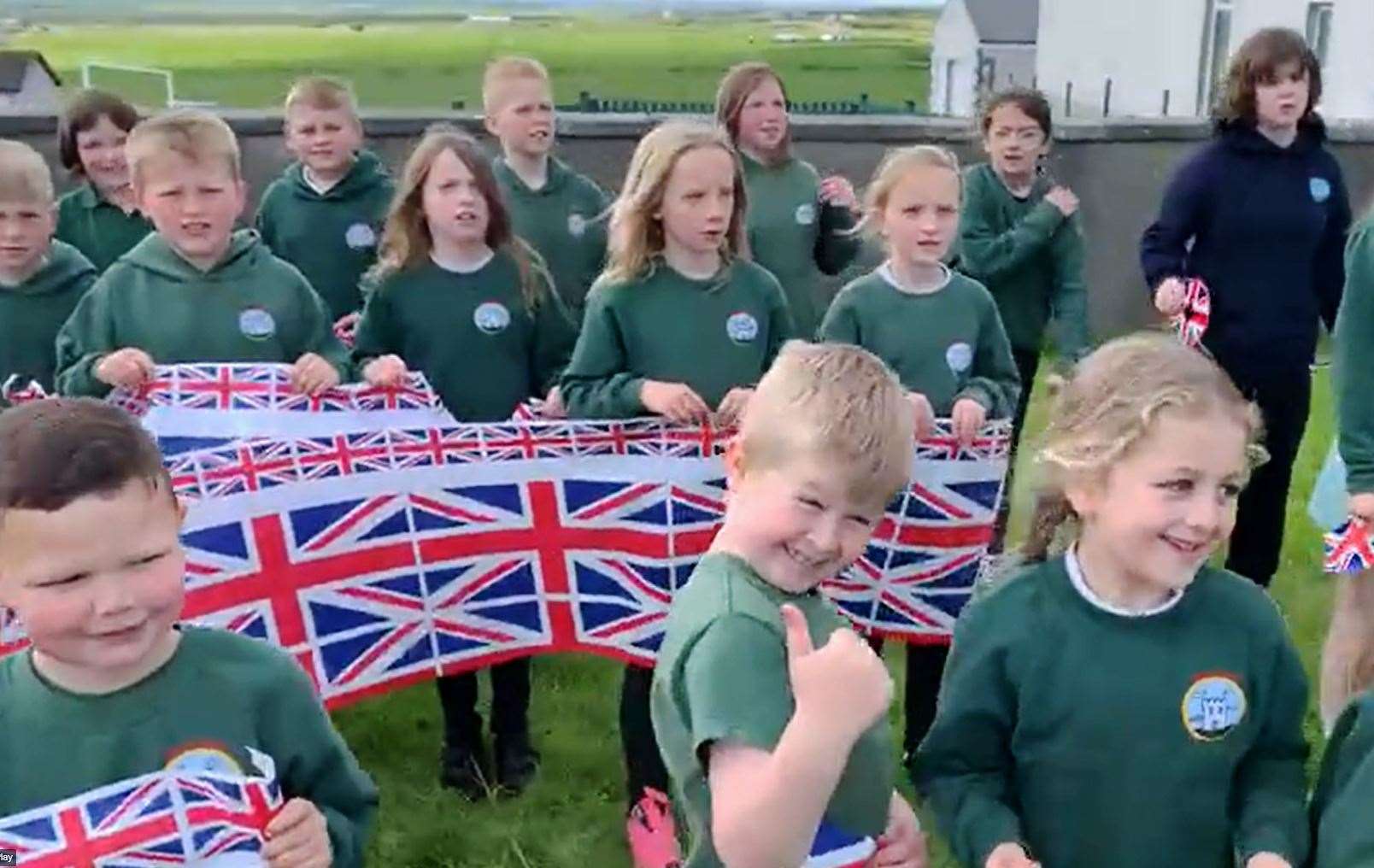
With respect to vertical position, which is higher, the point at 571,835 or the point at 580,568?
the point at 580,568

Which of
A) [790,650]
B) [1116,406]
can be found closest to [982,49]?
[1116,406]

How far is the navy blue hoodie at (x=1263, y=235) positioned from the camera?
5.12m

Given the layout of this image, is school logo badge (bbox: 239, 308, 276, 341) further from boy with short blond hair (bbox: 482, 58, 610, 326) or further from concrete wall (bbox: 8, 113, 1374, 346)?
concrete wall (bbox: 8, 113, 1374, 346)

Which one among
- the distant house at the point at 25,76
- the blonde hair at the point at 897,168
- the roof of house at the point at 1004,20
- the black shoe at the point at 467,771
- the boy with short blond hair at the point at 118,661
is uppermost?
the roof of house at the point at 1004,20

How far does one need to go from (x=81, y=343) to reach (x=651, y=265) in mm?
1549

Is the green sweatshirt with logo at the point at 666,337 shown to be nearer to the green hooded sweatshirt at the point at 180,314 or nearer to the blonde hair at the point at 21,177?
the green hooded sweatshirt at the point at 180,314

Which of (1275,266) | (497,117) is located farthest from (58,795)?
→ (1275,266)

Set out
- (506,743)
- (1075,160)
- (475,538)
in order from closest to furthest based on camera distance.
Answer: (475,538) → (506,743) → (1075,160)

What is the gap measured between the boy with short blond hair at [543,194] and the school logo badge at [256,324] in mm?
1502

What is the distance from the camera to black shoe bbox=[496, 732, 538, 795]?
4434 mm

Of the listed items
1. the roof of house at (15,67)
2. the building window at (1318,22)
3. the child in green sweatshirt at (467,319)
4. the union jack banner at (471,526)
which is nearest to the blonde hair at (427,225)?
the child in green sweatshirt at (467,319)

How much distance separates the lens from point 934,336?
13.5ft

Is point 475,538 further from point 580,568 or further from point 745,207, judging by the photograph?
point 745,207

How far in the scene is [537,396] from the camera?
452cm
